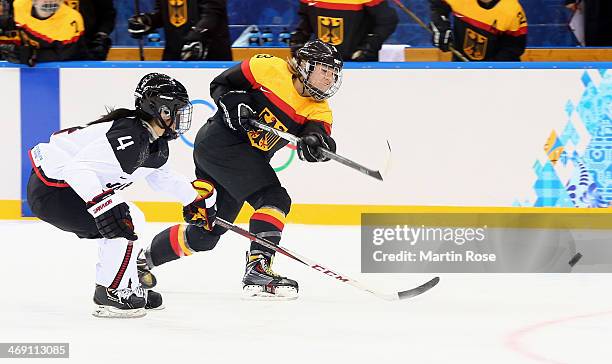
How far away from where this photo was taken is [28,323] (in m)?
3.80

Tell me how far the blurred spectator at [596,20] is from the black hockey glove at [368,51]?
1.55m

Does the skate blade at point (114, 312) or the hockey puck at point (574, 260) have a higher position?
the skate blade at point (114, 312)

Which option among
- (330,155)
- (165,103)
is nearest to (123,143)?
(165,103)

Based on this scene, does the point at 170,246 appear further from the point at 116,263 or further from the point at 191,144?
the point at 191,144

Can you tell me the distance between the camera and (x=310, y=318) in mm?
3973

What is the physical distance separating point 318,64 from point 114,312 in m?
1.14

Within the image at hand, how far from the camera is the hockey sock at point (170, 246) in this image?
4.39m

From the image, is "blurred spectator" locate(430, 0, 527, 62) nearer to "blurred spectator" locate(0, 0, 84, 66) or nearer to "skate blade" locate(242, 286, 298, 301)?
"blurred spectator" locate(0, 0, 84, 66)

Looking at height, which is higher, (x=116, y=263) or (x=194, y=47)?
(x=116, y=263)

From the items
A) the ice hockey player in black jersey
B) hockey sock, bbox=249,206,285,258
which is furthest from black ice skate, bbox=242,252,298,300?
hockey sock, bbox=249,206,285,258

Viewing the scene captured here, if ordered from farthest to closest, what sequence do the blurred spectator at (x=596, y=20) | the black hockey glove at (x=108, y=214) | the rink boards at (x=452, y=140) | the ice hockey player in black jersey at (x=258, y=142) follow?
the blurred spectator at (x=596, y=20), the rink boards at (x=452, y=140), the ice hockey player in black jersey at (x=258, y=142), the black hockey glove at (x=108, y=214)

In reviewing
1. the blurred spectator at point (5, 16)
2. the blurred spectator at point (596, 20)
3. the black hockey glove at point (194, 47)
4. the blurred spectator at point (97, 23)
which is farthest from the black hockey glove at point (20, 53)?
the blurred spectator at point (596, 20)

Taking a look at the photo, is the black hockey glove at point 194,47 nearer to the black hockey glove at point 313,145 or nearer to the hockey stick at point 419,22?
the hockey stick at point 419,22

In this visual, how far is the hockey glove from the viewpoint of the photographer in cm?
405
